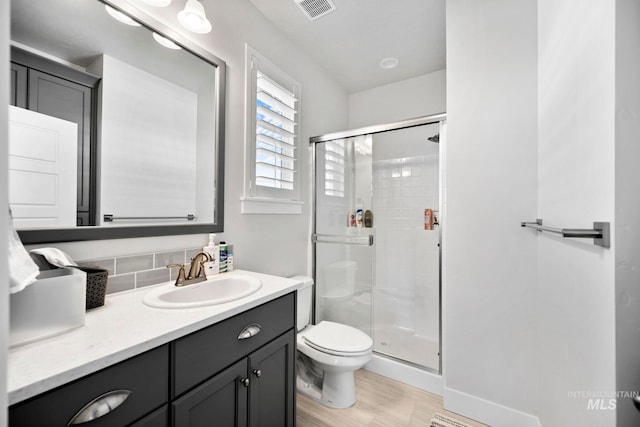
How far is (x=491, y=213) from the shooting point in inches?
59.1

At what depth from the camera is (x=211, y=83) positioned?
1.49 metres

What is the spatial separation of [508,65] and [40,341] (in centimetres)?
220

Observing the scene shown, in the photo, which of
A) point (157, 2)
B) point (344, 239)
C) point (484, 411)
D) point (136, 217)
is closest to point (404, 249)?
point (344, 239)

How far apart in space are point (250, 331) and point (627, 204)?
3.87 ft

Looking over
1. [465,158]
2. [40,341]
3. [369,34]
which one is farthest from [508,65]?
[40,341]

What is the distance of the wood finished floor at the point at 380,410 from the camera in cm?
152

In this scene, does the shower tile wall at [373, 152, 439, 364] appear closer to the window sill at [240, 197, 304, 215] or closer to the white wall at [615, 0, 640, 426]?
the window sill at [240, 197, 304, 215]

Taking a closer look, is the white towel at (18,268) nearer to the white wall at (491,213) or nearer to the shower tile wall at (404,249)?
the white wall at (491,213)

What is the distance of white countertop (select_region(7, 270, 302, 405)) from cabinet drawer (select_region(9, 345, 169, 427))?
2cm

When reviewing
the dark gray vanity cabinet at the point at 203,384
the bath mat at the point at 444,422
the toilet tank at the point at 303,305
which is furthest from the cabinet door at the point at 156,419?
the bath mat at the point at 444,422

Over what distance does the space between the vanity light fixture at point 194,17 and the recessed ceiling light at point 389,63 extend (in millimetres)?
1555

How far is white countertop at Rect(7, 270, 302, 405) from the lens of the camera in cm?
54

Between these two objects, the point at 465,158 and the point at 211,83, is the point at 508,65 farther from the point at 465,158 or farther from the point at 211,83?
the point at 211,83

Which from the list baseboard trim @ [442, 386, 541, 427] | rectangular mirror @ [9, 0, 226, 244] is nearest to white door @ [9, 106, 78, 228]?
rectangular mirror @ [9, 0, 226, 244]
